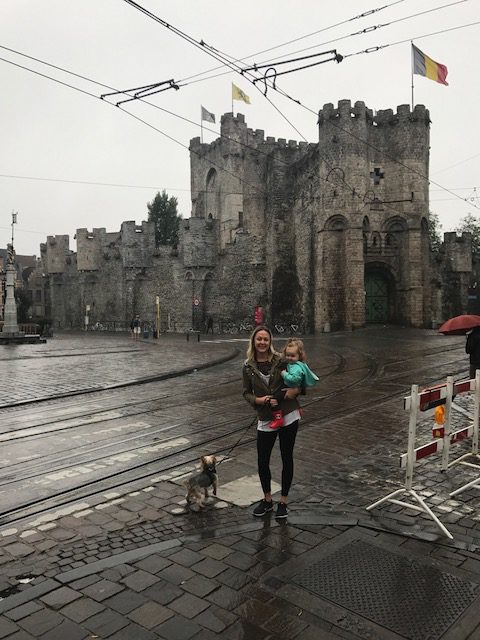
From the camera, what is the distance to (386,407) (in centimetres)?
843

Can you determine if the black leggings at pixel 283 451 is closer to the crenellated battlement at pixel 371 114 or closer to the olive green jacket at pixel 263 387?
the olive green jacket at pixel 263 387

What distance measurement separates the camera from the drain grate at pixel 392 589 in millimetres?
2865

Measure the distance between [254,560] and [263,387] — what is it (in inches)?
50.5

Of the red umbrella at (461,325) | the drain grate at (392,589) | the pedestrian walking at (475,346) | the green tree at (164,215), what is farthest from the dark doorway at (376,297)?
the green tree at (164,215)

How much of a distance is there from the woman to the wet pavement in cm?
23

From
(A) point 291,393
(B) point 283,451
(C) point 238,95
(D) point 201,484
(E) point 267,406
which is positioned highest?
(C) point 238,95

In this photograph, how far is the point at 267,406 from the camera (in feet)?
13.7

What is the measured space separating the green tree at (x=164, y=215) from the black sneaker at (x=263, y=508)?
54.2 metres

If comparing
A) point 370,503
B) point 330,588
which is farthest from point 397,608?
point 370,503

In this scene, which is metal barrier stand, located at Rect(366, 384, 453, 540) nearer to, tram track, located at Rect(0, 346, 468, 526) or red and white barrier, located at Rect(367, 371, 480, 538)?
red and white barrier, located at Rect(367, 371, 480, 538)

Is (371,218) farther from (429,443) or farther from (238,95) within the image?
(429,443)

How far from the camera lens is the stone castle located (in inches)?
1120

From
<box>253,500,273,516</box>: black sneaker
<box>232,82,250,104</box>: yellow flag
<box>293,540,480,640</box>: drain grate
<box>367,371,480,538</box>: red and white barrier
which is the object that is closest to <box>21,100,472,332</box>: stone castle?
<box>232,82,250,104</box>: yellow flag

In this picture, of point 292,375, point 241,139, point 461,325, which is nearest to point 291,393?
point 292,375
